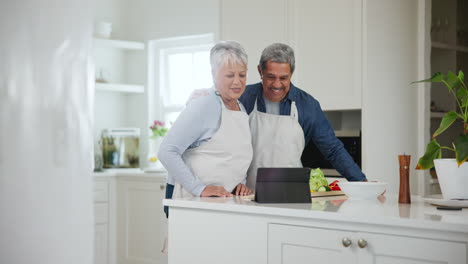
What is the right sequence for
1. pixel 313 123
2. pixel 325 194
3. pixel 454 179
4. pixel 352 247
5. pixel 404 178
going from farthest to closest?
pixel 313 123 → pixel 325 194 → pixel 404 178 → pixel 454 179 → pixel 352 247

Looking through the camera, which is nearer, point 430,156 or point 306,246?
point 306,246

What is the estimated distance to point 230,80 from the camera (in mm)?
2389

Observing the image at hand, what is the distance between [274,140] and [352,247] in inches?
44.5

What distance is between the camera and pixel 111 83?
5367mm

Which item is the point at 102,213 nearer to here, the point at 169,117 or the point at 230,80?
the point at 169,117

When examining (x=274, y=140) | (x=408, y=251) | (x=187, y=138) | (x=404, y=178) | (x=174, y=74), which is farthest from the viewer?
(x=174, y=74)

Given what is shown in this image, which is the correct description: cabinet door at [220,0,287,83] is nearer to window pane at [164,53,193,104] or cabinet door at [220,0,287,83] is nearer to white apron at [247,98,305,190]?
window pane at [164,53,193,104]

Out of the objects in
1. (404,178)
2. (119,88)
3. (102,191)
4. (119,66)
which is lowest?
(102,191)

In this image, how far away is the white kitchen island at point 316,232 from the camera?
141 centimetres

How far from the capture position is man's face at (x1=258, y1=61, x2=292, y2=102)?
2.71 m

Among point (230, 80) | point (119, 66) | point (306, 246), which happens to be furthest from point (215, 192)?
point (119, 66)

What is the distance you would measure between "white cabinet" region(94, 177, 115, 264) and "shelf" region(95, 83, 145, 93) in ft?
3.15

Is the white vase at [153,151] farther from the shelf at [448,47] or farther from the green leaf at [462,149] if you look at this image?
the green leaf at [462,149]

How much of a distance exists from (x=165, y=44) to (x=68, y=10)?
5274mm
